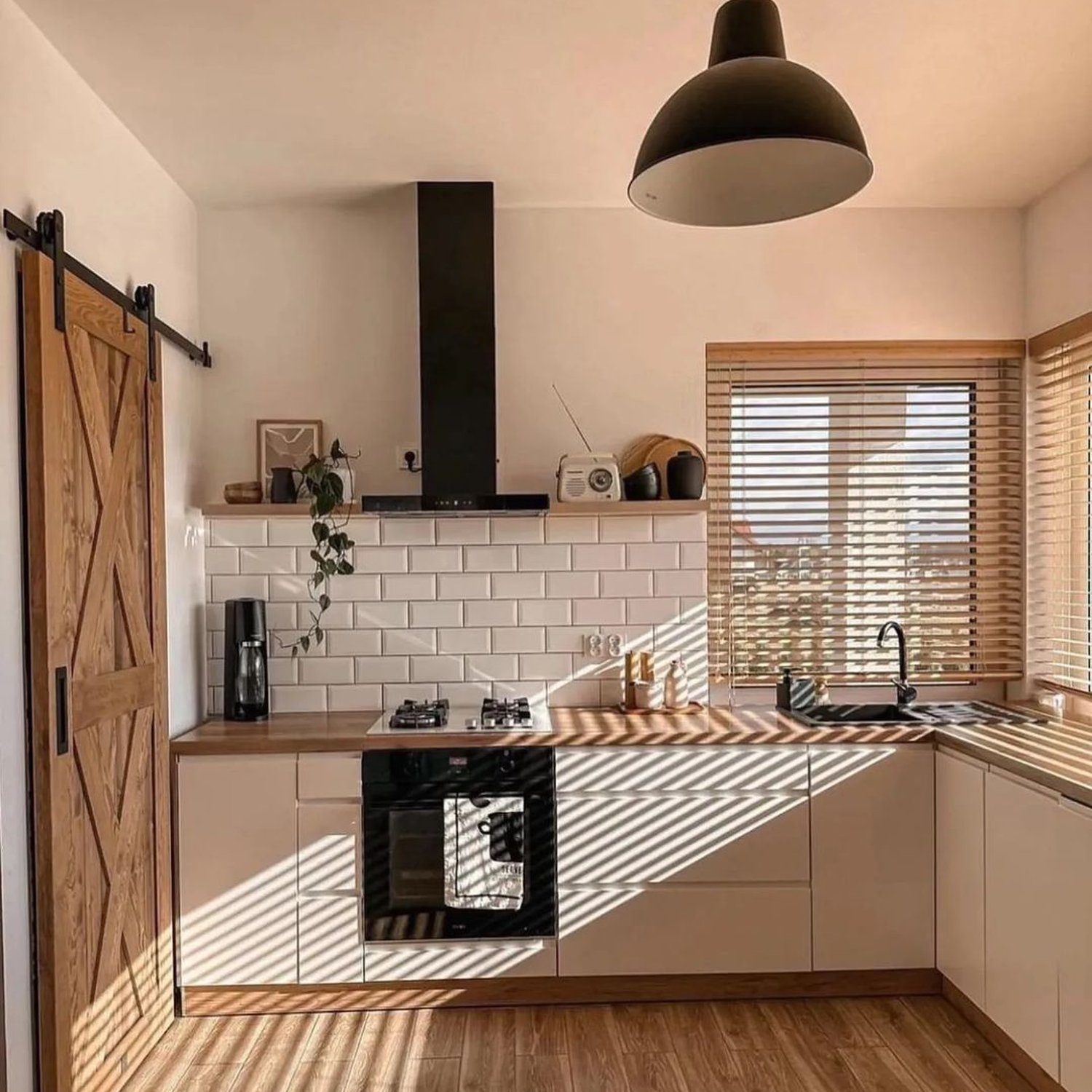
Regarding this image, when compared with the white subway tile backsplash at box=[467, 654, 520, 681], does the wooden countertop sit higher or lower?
lower

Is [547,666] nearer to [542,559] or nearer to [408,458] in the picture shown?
[542,559]

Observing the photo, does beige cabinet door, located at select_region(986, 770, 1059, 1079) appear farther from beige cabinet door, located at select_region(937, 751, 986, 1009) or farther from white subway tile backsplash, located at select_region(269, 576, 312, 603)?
white subway tile backsplash, located at select_region(269, 576, 312, 603)

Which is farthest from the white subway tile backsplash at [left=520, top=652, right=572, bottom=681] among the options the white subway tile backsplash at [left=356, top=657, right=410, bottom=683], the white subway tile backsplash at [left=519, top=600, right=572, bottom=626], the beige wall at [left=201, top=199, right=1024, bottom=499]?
the beige wall at [left=201, top=199, right=1024, bottom=499]

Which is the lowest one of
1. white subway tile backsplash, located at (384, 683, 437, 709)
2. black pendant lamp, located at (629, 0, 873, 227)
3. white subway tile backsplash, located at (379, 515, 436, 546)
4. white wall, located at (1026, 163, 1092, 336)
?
white subway tile backsplash, located at (384, 683, 437, 709)

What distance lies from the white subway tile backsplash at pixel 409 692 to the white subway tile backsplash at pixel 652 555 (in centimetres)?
87

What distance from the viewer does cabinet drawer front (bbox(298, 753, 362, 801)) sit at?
10.8 ft

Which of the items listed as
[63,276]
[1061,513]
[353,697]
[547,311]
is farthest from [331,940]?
[1061,513]

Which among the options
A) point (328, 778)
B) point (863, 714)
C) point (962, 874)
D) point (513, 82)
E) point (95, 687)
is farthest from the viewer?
point (863, 714)

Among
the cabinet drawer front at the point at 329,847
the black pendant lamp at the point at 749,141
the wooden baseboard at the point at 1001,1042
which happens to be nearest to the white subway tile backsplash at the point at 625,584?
the cabinet drawer front at the point at 329,847

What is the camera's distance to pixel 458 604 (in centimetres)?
386

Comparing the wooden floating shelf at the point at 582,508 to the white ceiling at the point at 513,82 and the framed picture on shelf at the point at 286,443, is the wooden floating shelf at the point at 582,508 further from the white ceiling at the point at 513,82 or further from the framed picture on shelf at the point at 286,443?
the white ceiling at the point at 513,82

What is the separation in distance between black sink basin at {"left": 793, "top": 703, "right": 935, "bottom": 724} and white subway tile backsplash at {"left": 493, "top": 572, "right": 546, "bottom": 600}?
102 cm

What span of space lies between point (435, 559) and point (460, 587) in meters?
0.14

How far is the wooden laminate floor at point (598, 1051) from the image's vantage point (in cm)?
286
